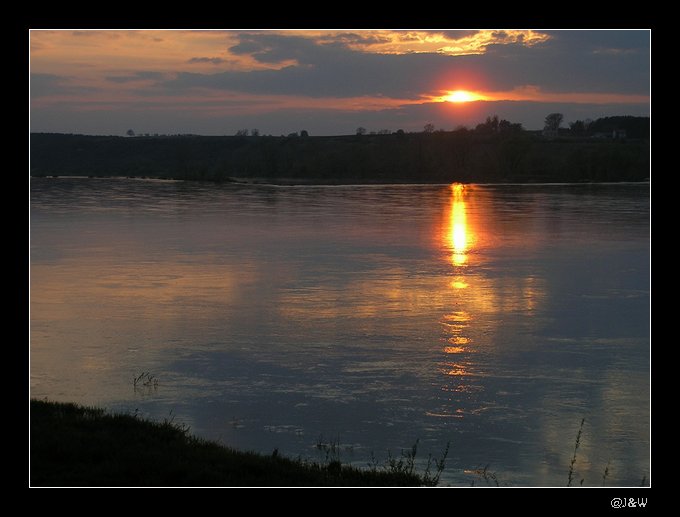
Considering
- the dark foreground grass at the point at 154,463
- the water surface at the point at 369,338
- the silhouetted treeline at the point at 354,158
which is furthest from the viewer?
the silhouetted treeline at the point at 354,158

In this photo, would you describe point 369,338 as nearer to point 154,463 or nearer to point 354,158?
point 154,463

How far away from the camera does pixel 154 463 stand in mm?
7492

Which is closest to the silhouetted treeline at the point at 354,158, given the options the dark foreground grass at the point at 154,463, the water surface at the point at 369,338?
the water surface at the point at 369,338

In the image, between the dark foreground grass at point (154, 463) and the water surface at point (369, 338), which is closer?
the dark foreground grass at point (154, 463)

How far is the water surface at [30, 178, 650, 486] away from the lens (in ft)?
29.5

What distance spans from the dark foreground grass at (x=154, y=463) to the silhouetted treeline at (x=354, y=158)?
54081mm

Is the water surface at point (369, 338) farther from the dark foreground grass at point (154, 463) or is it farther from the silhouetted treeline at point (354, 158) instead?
the silhouetted treeline at point (354, 158)

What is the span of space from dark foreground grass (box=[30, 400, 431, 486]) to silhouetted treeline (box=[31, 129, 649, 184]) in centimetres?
5408

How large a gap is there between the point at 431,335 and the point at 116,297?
5.69 m

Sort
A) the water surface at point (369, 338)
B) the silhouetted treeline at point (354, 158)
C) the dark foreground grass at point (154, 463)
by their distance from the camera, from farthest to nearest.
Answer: the silhouetted treeline at point (354, 158)
the water surface at point (369, 338)
the dark foreground grass at point (154, 463)

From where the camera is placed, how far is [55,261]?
20.1 metres

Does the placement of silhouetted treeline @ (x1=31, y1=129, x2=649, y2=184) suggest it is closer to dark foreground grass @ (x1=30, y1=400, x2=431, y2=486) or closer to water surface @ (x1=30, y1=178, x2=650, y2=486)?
water surface @ (x1=30, y1=178, x2=650, y2=486)

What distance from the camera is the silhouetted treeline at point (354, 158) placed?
226 ft
